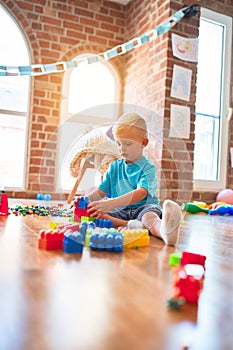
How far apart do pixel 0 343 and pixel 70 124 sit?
127 cm

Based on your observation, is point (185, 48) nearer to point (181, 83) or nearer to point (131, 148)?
point (181, 83)

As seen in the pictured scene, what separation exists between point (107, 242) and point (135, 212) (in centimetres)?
48

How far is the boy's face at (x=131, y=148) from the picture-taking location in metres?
1.41

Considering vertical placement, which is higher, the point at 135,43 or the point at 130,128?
the point at 135,43

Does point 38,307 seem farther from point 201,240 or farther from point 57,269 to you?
point 201,240

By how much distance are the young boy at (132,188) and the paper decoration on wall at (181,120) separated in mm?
1472

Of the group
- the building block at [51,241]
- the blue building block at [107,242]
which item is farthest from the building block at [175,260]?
the building block at [51,241]

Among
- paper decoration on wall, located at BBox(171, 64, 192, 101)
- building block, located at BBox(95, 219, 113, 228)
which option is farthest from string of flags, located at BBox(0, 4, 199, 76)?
building block, located at BBox(95, 219, 113, 228)

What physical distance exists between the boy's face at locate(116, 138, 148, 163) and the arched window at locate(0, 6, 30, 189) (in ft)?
6.48

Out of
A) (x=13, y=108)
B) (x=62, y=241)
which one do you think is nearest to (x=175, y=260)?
(x=62, y=241)

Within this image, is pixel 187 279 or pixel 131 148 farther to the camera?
pixel 131 148

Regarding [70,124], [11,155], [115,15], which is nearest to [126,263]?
[70,124]

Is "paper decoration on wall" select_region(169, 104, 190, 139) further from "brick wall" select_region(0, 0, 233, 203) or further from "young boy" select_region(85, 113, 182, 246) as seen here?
"young boy" select_region(85, 113, 182, 246)

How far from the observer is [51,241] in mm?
1079
